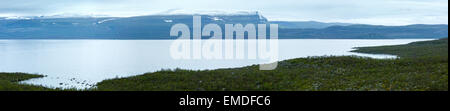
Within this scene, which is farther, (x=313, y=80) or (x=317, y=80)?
(x=313, y=80)

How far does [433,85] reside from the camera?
21906 mm
